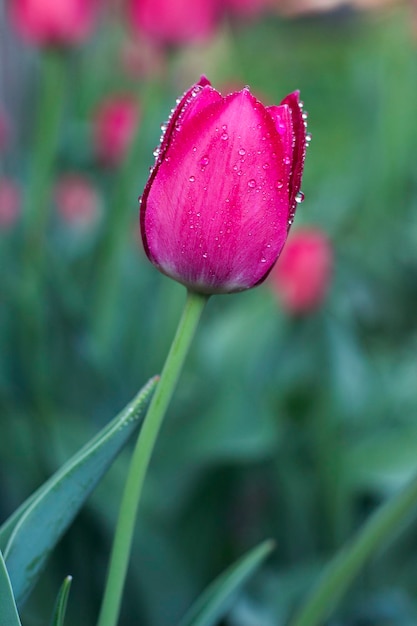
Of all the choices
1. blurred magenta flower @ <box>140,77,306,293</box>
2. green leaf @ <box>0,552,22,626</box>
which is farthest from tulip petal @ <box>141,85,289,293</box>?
green leaf @ <box>0,552,22,626</box>

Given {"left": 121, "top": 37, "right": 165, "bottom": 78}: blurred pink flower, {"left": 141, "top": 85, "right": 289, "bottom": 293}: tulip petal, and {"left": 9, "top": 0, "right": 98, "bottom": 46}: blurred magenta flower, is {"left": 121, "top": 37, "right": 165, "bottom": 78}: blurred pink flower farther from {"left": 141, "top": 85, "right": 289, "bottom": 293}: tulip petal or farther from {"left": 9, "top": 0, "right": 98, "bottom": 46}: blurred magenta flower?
{"left": 141, "top": 85, "right": 289, "bottom": 293}: tulip petal

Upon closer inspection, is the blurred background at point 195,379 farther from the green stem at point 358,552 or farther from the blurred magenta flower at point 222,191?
the blurred magenta flower at point 222,191

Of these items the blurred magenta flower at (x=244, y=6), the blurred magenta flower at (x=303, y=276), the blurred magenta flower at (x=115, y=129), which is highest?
the blurred magenta flower at (x=244, y=6)

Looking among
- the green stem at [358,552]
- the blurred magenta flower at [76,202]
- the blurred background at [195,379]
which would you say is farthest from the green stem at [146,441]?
the blurred magenta flower at [76,202]

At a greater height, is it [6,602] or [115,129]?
[115,129]

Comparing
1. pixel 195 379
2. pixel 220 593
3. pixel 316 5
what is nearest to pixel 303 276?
pixel 195 379

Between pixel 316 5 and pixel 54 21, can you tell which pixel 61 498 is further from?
pixel 316 5
